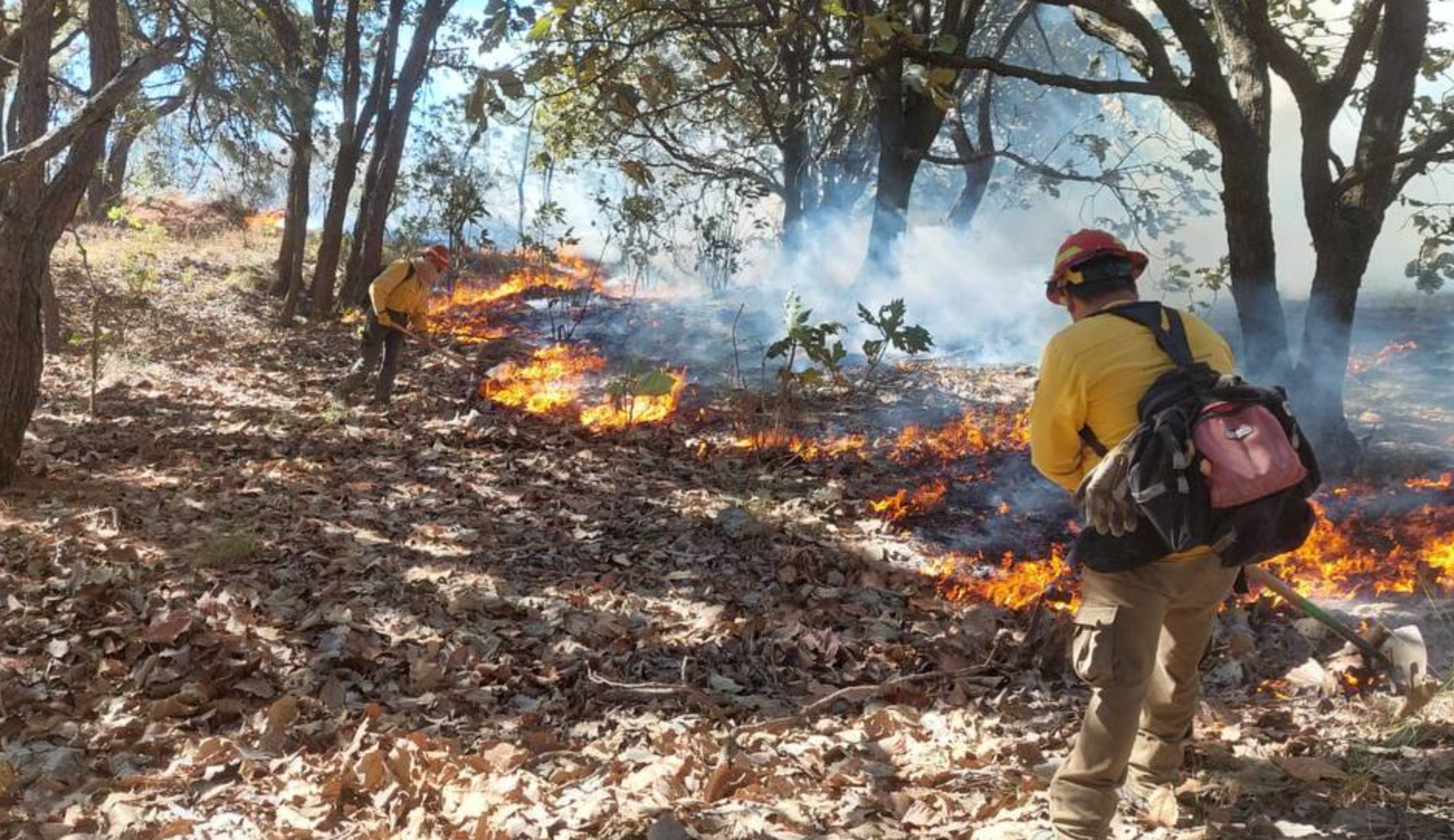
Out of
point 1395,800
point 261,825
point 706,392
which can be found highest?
point 706,392

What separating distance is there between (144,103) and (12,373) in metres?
3.55

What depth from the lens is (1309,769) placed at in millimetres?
3283

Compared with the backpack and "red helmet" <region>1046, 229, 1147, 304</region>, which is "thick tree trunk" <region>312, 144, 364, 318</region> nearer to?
"red helmet" <region>1046, 229, 1147, 304</region>

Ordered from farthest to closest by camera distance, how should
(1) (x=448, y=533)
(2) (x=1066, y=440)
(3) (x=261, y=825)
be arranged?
(1) (x=448, y=533) → (3) (x=261, y=825) → (2) (x=1066, y=440)

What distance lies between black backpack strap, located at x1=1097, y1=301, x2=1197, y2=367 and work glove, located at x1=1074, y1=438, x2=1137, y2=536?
0.31 meters

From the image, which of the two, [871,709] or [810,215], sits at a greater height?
[810,215]

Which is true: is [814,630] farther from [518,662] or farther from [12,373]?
[12,373]

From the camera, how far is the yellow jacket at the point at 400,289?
10.2 meters

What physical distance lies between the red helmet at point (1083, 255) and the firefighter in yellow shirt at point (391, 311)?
797 cm

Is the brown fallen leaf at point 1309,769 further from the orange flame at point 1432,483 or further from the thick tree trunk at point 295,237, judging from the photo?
the thick tree trunk at point 295,237

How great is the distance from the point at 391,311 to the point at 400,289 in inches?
11.1

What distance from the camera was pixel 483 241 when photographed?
18.4 meters

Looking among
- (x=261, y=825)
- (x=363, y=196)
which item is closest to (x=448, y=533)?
(x=261, y=825)

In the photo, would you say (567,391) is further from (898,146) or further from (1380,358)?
(1380,358)
